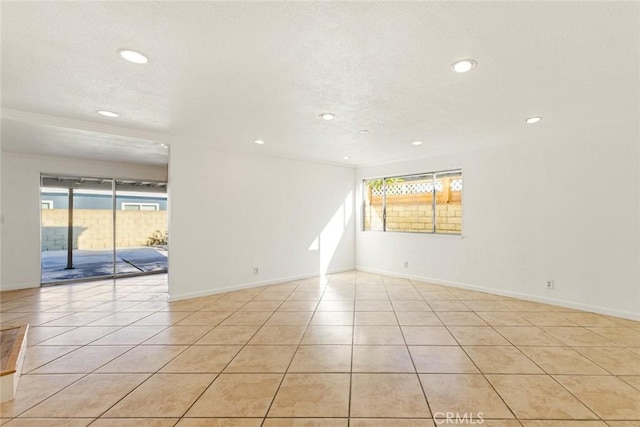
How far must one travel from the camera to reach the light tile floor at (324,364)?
1851 millimetres

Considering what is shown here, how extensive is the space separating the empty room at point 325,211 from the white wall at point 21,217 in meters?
0.03

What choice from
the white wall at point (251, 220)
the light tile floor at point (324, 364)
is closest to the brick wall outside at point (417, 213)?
the white wall at point (251, 220)

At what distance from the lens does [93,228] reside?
20.7ft

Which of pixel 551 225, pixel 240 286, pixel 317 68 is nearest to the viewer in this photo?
pixel 317 68

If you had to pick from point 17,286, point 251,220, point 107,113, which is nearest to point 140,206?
point 17,286

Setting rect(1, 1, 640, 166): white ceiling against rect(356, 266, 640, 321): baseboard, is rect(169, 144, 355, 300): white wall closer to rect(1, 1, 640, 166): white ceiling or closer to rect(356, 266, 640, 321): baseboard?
rect(1, 1, 640, 166): white ceiling

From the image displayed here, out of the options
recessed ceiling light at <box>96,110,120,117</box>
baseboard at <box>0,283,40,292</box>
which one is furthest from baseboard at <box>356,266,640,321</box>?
baseboard at <box>0,283,40,292</box>

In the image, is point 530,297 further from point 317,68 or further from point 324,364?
point 317,68

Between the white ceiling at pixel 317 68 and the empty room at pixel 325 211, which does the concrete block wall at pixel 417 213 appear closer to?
the empty room at pixel 325 211

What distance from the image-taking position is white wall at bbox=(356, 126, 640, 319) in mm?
3531

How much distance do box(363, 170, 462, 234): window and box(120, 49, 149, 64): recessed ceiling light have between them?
480 cm

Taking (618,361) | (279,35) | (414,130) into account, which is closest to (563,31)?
(279,35)

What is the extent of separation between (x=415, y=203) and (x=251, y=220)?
3.18m

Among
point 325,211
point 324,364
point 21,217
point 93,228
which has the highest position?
point 325,211
